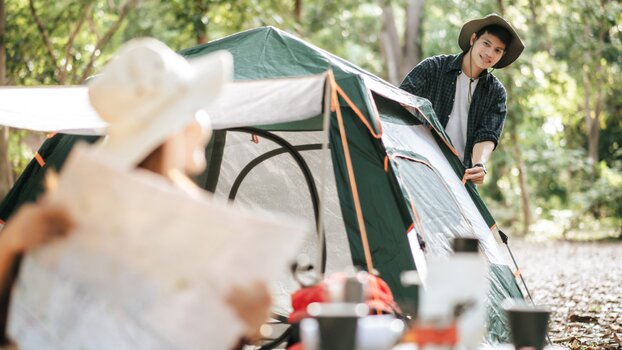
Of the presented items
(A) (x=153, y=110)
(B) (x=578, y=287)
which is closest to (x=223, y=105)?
(A) (x=153, y=110)

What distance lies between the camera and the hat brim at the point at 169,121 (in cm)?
217

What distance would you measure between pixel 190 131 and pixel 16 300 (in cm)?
60

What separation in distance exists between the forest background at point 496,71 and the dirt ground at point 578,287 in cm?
216

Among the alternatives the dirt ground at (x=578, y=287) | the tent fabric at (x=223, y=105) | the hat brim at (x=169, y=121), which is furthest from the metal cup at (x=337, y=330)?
the dirt ground at (x=578, y=287)

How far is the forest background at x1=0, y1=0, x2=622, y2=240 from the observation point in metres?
11.3

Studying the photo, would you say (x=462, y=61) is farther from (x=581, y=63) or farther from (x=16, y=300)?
(x=581, y=63)

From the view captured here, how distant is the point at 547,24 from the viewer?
1930cm

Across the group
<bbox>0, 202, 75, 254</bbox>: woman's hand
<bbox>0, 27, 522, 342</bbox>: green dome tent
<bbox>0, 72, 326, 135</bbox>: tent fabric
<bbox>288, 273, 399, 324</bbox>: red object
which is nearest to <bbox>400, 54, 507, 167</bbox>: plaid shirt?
<bbox>0, 27, 522, 342</bbox>: green dome tent

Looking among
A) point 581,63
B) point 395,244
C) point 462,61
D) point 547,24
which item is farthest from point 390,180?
point 547,24

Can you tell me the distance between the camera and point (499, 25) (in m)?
5.31

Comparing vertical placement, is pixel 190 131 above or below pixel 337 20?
below

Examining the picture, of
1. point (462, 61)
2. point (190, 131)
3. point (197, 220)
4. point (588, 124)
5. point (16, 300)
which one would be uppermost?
point (588, 124)

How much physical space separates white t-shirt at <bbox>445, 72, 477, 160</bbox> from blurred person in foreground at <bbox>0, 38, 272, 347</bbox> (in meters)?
3.19

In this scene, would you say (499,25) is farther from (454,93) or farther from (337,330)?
(337,330)
